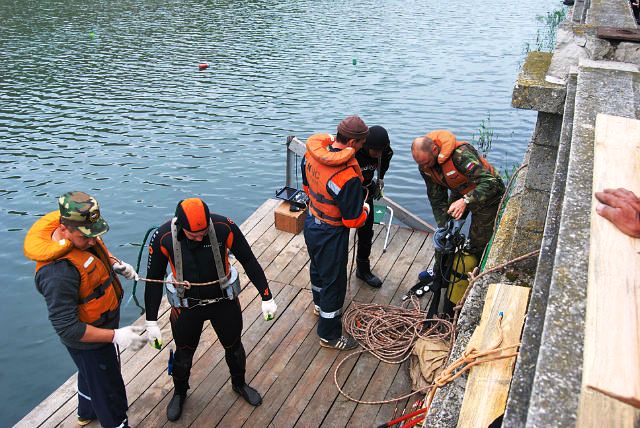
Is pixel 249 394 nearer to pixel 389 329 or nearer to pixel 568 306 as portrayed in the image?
pixel 389 329

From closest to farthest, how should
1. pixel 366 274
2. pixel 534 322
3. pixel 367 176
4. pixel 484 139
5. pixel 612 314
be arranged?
1. pixel 612 314
2. pixel 534 322
3. pixel 367 176
4. pixel 366 274
5. pixel 484 139

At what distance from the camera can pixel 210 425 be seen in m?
4.23

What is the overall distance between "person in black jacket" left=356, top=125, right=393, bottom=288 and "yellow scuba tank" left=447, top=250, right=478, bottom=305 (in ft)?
3.62

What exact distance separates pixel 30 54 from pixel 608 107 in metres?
20.0

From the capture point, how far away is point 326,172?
4.55 metres

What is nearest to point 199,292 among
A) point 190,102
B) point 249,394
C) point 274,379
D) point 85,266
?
point 85,266

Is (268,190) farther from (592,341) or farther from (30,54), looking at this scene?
(30,54)

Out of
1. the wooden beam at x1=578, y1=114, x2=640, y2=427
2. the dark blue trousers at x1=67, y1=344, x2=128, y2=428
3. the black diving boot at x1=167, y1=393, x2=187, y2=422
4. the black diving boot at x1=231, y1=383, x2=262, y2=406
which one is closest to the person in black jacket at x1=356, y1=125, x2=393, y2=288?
the black diving boot at x1=231, y1=383, x2=262, y2=406

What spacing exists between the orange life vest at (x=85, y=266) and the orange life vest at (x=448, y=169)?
295 centimetres

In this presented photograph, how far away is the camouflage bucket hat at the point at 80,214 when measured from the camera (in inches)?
137

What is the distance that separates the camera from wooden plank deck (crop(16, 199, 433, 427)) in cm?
429

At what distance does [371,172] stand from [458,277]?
1403 millimetres

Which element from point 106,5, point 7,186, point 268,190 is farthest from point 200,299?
point 106,5

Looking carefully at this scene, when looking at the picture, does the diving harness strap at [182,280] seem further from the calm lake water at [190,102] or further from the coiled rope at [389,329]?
the calm lake water at [190,102]
